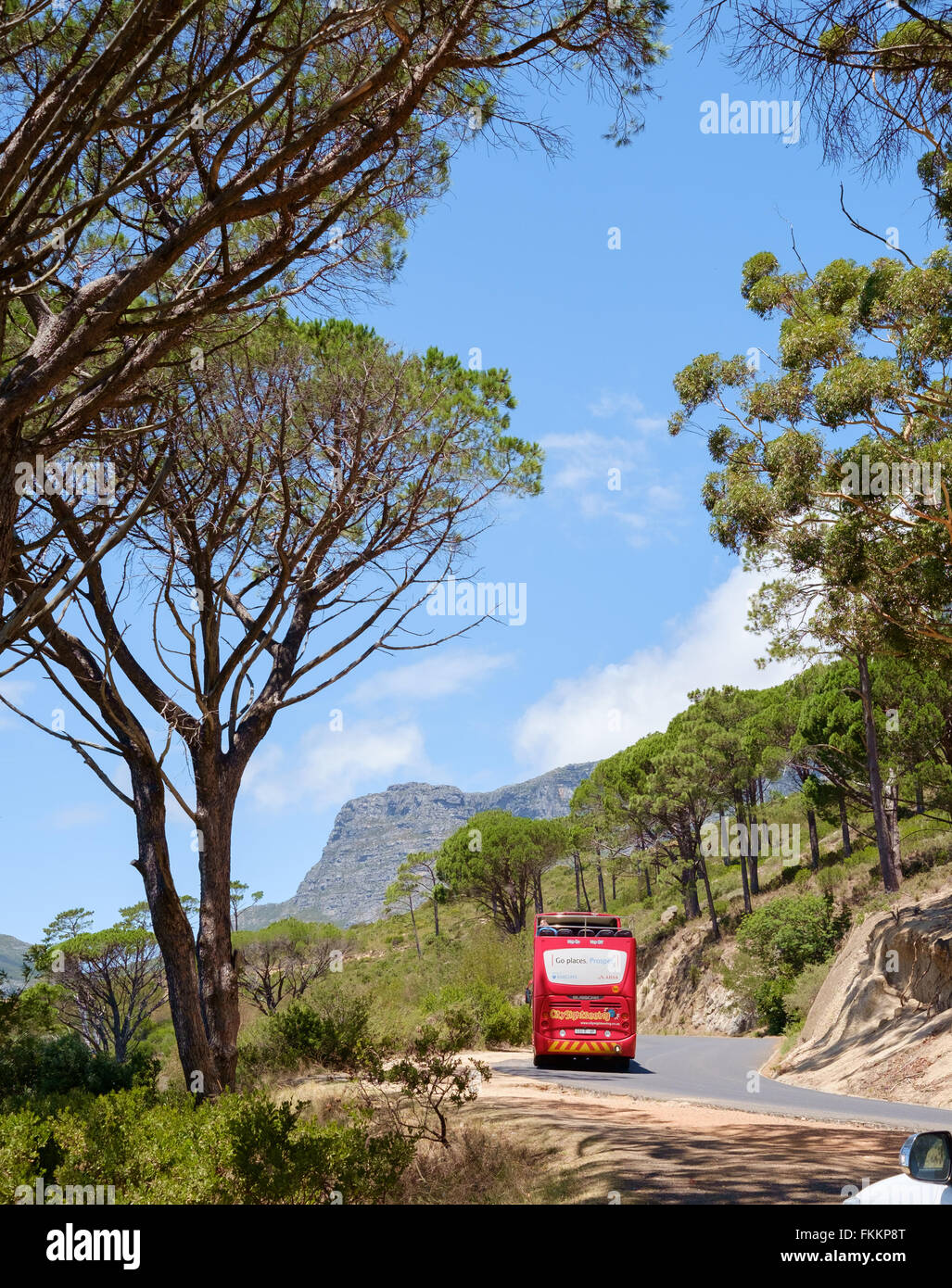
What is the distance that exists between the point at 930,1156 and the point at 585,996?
59.6 feet

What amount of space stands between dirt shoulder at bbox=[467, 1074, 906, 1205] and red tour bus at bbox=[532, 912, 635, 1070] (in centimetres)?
698

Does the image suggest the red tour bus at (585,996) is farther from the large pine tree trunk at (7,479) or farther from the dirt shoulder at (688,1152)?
the large pine tree trunk at (7,479)

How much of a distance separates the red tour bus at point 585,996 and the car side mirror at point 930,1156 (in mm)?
17920

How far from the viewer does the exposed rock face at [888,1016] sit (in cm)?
1550

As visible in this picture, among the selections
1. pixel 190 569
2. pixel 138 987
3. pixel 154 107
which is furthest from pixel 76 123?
pixel 138 987

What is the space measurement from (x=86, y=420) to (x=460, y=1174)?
6.44 m

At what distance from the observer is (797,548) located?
1820 cm

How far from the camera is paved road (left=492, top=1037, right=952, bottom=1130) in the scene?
42.1ft

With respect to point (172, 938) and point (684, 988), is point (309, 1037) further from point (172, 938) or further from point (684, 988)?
point (684, 988)

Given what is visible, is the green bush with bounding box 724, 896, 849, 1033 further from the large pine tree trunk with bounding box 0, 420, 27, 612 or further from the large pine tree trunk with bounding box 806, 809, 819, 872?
the large pine tree trunk with bounding box 0, 420, 27, 612

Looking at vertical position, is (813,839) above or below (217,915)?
below

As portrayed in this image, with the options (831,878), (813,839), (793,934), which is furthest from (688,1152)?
Answer: (813,839)

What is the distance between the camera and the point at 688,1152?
28.6ft
